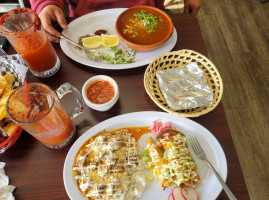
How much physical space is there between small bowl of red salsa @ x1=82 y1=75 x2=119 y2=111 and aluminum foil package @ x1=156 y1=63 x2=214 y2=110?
12.9 inches

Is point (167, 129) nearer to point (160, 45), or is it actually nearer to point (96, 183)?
point (96, 183)

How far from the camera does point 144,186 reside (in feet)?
3.47

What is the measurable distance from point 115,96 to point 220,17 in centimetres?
305

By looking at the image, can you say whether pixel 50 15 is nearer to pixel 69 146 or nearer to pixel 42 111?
pixel 42 111

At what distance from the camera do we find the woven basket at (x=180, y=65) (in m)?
1.29

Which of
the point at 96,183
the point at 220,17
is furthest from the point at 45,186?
the point at 220,17

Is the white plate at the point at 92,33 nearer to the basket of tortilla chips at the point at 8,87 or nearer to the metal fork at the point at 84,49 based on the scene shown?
the metal fork at the point at 84,49

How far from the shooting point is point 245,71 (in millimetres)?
2875

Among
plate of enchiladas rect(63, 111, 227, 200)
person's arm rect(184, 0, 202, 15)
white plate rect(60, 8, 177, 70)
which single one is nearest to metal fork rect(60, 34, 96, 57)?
white plate rect(60, 8, 177, 70)

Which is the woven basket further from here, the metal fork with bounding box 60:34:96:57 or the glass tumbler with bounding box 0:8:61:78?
the glass tumbler with bounding box 0:8:61:78

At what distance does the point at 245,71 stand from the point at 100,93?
240 cm

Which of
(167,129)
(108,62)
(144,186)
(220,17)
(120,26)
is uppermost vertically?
(120,26)

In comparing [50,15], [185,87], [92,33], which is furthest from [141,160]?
[50,15]

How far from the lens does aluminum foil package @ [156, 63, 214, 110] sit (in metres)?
1.28
